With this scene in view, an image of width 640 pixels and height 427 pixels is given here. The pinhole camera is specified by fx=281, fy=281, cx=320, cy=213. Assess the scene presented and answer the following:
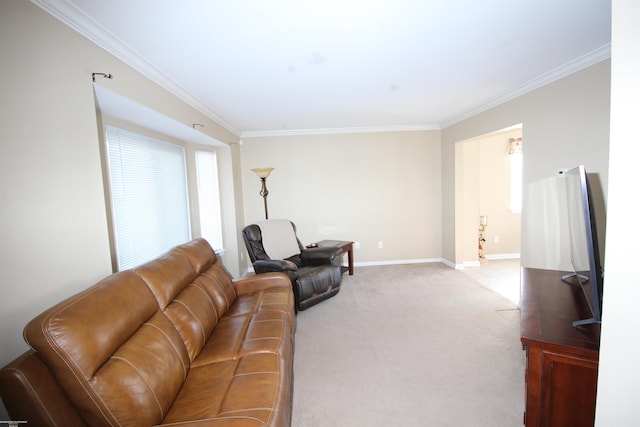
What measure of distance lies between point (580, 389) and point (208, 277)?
2255 millimetres

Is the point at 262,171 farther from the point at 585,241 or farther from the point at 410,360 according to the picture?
the point at 585,241

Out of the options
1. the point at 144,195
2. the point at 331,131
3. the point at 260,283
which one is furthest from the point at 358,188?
the point at 144,195

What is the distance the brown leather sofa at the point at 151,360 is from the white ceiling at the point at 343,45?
56.3 inches

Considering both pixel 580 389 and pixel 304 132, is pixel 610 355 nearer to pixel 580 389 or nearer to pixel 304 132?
pixel 580 389

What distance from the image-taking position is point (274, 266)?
3234 mm

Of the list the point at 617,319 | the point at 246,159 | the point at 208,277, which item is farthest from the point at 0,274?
the point at 246,159

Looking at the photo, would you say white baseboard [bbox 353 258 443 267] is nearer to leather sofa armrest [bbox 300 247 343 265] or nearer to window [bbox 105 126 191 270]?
leather sofa armrest [bbox 300 247 343 265]

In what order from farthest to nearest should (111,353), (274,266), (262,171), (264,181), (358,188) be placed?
(358,188) → (264,181) → (262,171) → (274,266) → (111,353)

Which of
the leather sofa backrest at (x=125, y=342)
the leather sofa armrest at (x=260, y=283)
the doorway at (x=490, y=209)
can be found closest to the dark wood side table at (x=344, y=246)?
the leather sofa armrest at (x=260, y=283)

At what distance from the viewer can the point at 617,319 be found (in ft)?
2.55

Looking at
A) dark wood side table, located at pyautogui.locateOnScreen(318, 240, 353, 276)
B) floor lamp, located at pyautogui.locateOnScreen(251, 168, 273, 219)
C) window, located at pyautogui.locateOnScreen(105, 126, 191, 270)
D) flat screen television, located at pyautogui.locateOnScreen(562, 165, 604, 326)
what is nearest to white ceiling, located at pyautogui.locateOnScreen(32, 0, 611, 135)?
window, located at pyautogui.locateOnScreen(105, 126, 191, 270)

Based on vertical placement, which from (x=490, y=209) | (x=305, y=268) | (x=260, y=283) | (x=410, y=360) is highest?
(x=490, y=209)

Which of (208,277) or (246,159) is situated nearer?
(208,277)

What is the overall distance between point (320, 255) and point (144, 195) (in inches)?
86.4
